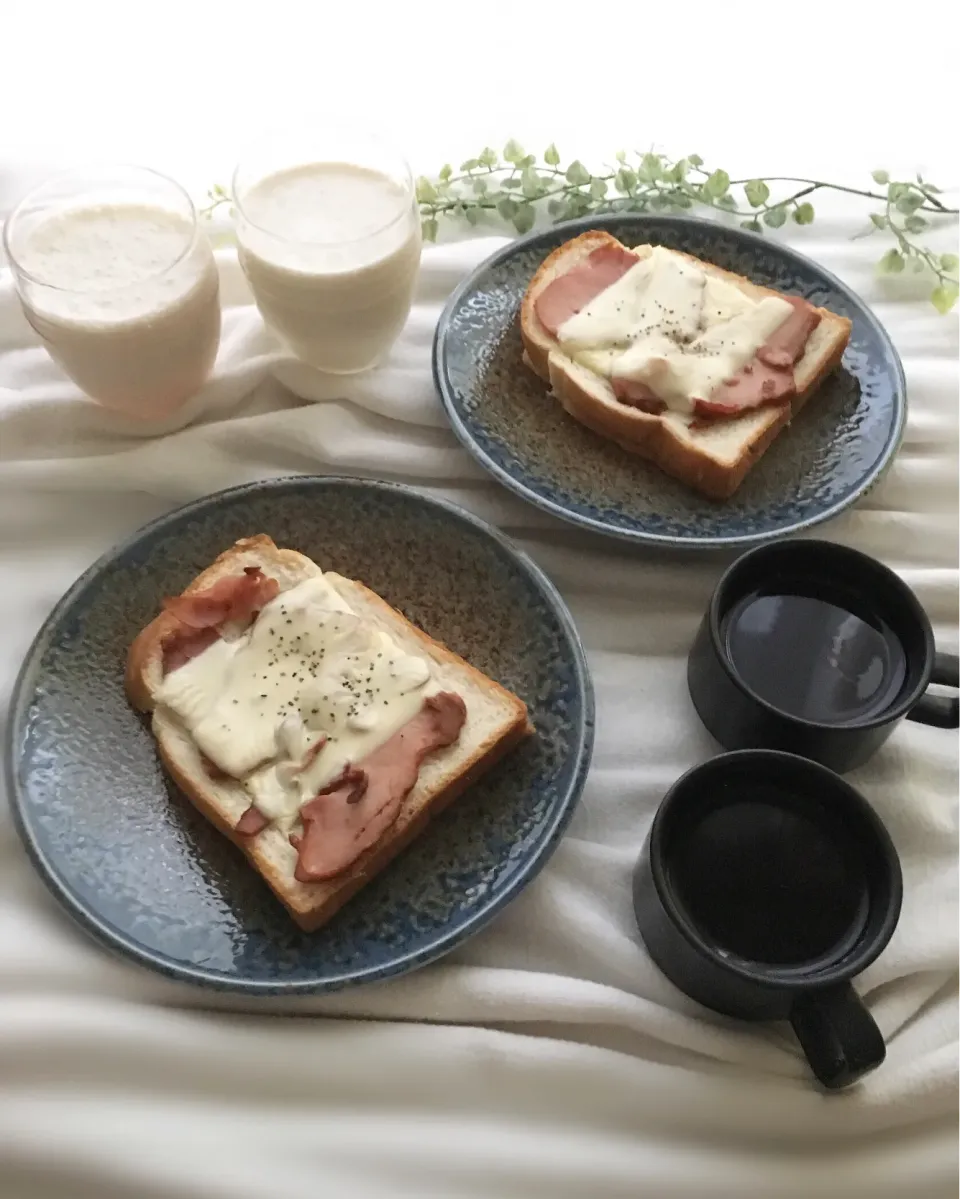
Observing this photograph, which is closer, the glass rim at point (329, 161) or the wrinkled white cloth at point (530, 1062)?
the wrinkled white cloth at point (530, 1062)

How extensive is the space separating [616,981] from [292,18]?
58.6 inches

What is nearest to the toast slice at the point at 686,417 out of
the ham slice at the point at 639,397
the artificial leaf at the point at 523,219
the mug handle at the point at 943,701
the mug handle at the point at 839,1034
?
the ham slice at the point at 639,397

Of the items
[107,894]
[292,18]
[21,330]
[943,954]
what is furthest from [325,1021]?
[292,18]

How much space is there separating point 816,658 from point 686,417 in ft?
1.05

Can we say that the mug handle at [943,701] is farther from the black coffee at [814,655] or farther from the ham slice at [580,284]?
the ham slice at [580,284]

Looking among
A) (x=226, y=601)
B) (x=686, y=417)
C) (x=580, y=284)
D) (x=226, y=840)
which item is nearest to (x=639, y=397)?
(x=686, y=417)

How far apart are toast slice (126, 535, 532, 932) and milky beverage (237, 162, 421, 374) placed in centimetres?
25

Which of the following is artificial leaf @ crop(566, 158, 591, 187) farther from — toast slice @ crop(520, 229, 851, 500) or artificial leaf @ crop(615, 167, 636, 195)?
toast slice @ crop(520, 229, 851, 500)

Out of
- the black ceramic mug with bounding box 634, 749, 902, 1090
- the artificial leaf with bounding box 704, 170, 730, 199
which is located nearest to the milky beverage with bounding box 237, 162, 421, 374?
the artificial leaf with bounding box 704, 170, 730, 199

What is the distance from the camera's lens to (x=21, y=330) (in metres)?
1.26

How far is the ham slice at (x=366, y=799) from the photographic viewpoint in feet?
2.87

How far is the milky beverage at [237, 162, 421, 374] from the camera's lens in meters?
1.11

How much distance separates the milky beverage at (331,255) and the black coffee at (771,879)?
62 centimetres

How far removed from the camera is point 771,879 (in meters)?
0.84
